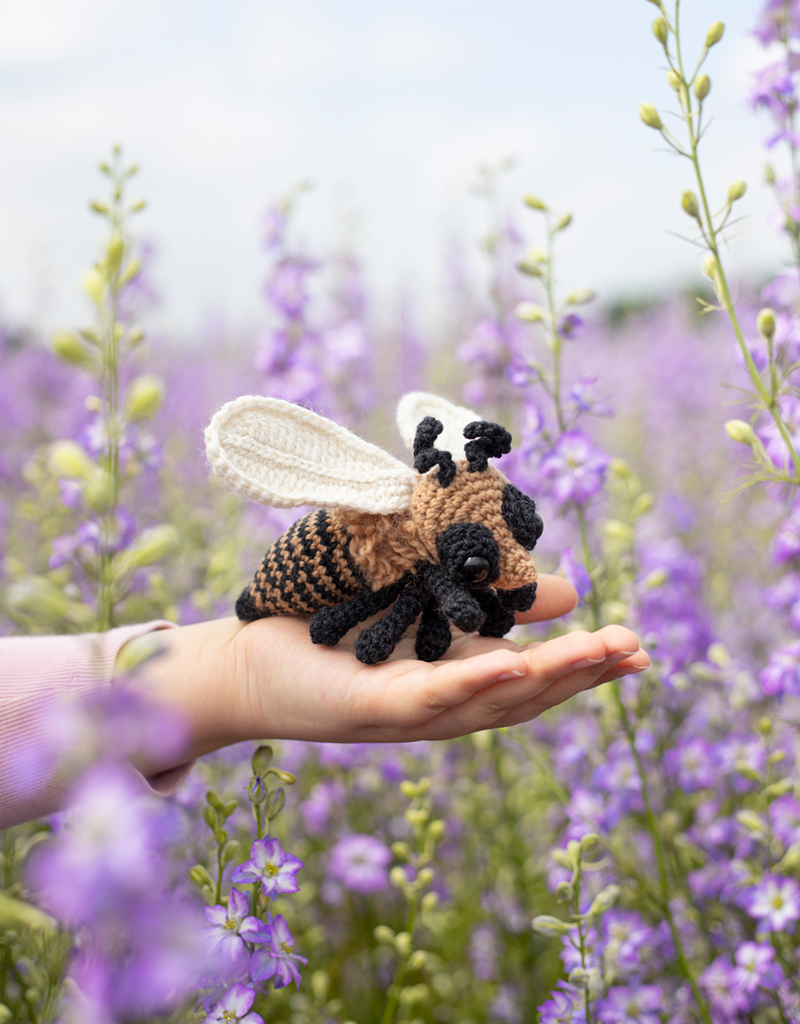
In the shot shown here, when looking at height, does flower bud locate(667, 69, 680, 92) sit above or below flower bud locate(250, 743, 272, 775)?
above

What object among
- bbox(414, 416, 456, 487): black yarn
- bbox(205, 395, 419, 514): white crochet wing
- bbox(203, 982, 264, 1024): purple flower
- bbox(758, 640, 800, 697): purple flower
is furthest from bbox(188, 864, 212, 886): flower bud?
bbox(758, 640, 800, 697): purple flower

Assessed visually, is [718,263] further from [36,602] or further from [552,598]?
[36,602]

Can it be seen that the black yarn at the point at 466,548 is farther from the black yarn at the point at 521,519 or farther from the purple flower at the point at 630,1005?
the purple flower at the point at 630,1005

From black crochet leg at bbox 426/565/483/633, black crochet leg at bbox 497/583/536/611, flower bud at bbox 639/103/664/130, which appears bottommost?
black crochet leg at bbox 497/583/536/611

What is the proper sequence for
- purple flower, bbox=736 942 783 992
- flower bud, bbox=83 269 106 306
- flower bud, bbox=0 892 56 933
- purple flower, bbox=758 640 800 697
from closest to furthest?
flower bud, bbox=0 892 56 933, flower bud, bbox=83 269 106 306, purple flower, bbox=736 942 783 992, purple flower, bbox=758 640 800 697

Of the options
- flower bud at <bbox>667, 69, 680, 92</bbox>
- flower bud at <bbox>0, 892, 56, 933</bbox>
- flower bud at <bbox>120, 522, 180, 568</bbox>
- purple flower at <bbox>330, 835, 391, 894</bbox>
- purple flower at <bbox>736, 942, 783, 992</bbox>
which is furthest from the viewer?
purple flower at <bbox>330, 835, 391, 894</bbox>


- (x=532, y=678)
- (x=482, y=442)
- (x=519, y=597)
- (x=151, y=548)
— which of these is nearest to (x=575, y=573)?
(x=519, y=597)

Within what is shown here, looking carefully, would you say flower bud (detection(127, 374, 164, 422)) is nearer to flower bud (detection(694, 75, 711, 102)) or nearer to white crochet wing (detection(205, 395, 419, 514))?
white crochet wing (detection(205, 395, 419, 514))


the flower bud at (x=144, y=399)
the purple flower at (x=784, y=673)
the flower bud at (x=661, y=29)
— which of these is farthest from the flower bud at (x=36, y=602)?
the purple flower at (x=784, y=673)
